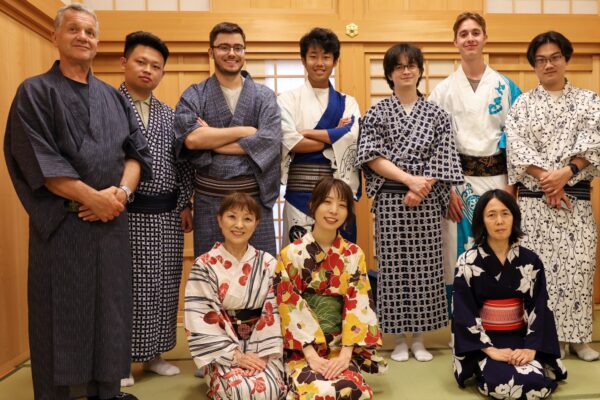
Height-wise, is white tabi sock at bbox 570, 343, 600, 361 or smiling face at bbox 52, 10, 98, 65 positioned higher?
smiling face at bbox 52, 10, 98, 65

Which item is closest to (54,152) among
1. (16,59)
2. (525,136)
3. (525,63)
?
(16,59)

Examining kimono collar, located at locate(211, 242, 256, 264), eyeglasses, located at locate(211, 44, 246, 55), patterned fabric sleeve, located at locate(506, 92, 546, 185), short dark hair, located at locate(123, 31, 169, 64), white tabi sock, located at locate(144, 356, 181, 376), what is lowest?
white tabi sock, located at locate(144, 356, 181, 376)

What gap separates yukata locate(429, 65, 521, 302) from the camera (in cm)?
361

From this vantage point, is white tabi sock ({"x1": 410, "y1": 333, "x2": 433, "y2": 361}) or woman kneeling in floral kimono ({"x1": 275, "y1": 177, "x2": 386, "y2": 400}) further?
white tabi sock ({"x1": 410, "y1": 333, "x2": 433, "y2": 361})

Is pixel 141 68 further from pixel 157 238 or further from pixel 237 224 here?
pixel 237 224

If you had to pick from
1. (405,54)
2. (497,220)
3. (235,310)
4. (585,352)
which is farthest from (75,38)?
(585,352)

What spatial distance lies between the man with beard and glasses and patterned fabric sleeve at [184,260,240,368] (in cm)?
39

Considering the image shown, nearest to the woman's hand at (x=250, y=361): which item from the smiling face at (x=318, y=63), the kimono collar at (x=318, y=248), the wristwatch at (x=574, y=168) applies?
the kimono collar at (x=318, y=248)

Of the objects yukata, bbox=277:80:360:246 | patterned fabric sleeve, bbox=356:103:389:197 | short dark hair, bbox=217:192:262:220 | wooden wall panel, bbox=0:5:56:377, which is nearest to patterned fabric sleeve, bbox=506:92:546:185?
patterned fabric sleeve, bbox=356:103:389:197

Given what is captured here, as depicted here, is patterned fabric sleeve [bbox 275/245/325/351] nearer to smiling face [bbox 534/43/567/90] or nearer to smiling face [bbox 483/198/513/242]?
smiling face [bbox 483/198/513/242]

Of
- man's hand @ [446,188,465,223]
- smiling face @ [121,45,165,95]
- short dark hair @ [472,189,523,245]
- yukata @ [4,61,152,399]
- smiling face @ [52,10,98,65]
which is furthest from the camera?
man's hand @ [446,188,465,223]

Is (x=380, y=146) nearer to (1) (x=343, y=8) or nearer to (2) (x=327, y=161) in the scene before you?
(2) (x=327, y=161)

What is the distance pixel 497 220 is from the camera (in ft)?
9.50

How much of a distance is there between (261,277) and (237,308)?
0.65 ft
